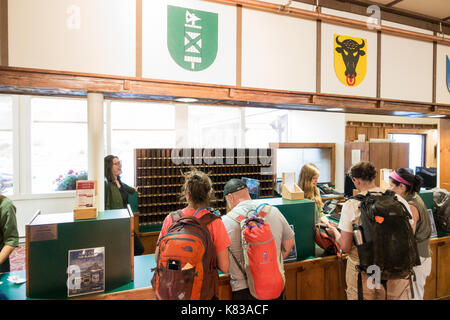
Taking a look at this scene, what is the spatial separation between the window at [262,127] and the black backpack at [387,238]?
5.87m

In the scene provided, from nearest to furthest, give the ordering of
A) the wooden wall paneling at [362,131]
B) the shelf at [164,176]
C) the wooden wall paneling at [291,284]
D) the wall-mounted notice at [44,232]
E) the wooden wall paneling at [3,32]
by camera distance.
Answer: the wall-mounted notice at [44,232] < the wooden wall paneling at [3,32] < the wooden wall paneling at [291,284] < the shelf at [164,176] < the wooden wall paneling at [362,131]

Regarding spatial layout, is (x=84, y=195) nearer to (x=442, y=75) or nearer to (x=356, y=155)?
(x=442, y=75)

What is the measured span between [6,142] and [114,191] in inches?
174

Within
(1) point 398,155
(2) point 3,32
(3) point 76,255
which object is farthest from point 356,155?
(2) point 3,32

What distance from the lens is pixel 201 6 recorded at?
2.56m

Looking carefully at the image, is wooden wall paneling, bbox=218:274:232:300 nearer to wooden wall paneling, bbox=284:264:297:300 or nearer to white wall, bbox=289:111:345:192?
wooden wall paneling, bbox=284:264:297:300

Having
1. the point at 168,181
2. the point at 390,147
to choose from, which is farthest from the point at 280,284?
the point at 390,147

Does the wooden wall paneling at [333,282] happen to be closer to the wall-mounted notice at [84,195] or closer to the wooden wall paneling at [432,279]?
the wooden wall paneling at [432,279]

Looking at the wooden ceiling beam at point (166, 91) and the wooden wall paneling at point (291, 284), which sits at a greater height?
the wooden ceiling beam at point (166, 91)

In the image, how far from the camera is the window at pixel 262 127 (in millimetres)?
8062

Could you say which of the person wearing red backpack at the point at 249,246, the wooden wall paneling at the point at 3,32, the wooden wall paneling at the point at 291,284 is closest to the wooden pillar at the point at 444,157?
the wooden wall paneling at the point at 291,284

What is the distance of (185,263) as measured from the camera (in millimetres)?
1711

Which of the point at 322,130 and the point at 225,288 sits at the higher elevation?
the point at 322,130

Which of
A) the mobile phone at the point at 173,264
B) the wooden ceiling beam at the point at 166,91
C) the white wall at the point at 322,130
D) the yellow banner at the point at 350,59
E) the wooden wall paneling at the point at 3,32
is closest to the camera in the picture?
the mobile phone at the point at 173,264
